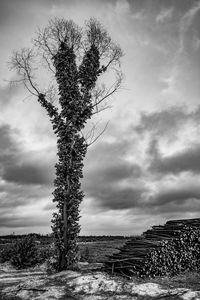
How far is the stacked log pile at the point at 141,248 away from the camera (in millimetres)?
11055

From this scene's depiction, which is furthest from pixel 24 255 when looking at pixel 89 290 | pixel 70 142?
pixel 89 290

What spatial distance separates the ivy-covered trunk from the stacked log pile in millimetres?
4103

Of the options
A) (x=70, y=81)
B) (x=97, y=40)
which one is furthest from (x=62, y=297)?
(x=97, y=40)

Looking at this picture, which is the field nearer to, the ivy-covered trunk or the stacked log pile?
the stacked log pile

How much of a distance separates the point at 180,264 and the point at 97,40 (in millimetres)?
13701

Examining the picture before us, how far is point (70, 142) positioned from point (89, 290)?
29.9ft

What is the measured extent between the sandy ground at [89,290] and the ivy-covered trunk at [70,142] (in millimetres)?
5526

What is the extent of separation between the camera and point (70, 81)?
1766 cm

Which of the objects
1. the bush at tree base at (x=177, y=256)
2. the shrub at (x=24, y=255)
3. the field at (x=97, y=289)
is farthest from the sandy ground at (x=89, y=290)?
the shrub at (x=24, y=255)

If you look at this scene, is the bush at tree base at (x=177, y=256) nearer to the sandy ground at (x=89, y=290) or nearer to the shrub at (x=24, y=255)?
the sandy ground at (x=89, y=290)

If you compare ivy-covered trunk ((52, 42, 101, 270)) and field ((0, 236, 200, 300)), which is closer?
field ((0, 236, 200, 300))

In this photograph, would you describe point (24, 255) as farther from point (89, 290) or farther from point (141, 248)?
point (89, 290)

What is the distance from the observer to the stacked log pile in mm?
11055

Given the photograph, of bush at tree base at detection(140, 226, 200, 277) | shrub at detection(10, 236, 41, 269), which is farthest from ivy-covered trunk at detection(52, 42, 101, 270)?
bush at tree base at detection(140, 226, 200, 277)
